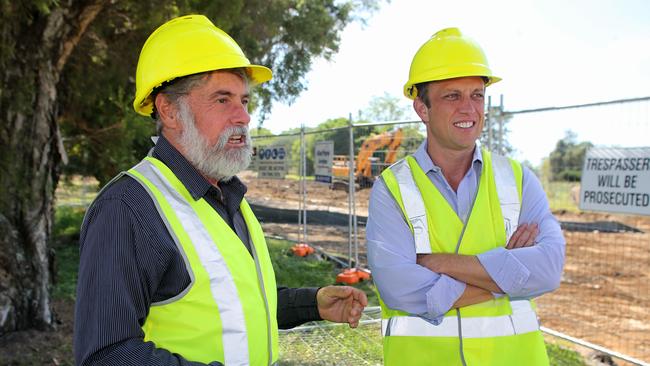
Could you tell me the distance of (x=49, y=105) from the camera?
5.49 m

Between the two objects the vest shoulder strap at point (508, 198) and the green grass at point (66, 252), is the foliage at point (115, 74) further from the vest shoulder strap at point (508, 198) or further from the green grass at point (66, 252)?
the vest shoulder strap at point (508, 198)

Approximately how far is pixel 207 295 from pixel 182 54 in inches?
33.0

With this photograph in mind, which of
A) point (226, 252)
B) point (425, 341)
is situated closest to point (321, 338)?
point (425, 341)

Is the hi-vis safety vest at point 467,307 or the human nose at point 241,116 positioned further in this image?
the hi-vis safety vest at point 467,307

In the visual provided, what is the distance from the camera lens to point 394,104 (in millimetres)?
39062

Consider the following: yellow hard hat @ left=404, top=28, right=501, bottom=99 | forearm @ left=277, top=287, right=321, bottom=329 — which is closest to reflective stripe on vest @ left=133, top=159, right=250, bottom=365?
forearm @ left=277, top=287, right=321, bottom=329

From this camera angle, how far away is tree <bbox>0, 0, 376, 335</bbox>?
204 inches

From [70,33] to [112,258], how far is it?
479 centimetres

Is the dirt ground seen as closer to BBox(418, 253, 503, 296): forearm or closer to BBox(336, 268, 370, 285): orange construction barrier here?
BBox(336, 268, 370, 285): orange construction barrier

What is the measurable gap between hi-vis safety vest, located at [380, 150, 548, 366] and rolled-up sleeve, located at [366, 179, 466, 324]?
45 millimetres

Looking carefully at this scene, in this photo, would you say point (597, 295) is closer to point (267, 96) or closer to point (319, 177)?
point (319, 177)

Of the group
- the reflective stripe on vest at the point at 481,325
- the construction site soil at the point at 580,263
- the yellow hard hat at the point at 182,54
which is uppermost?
the yellow hard hat at the point at 182,54

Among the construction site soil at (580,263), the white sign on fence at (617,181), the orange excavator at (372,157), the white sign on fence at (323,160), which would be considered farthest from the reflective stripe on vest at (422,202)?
the white sign on fence at (323,160)

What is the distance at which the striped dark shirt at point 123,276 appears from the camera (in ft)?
4.80
